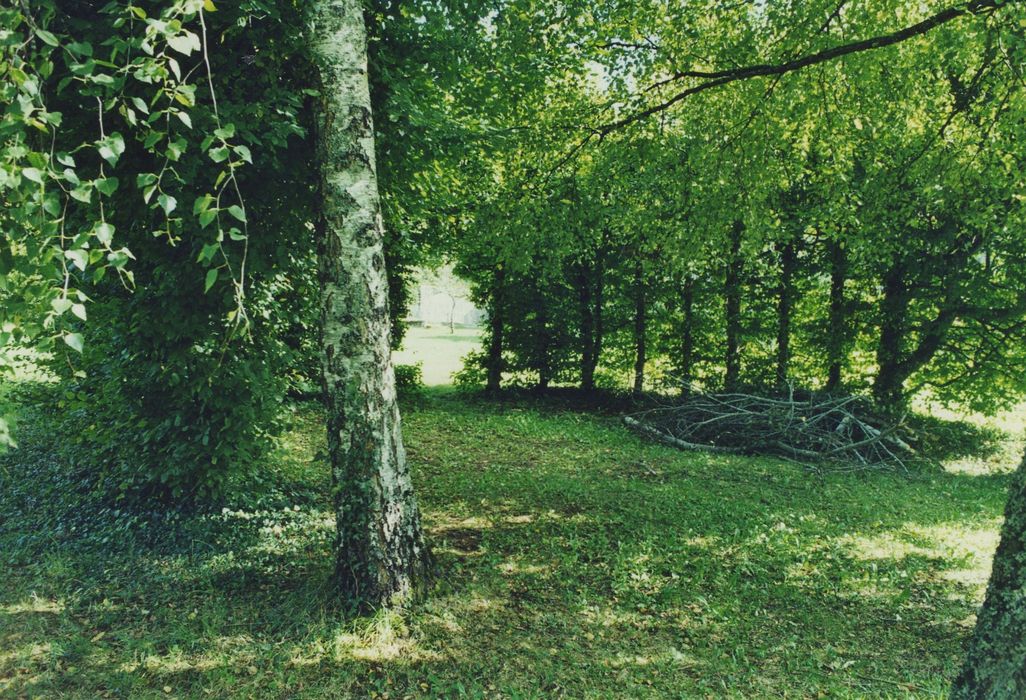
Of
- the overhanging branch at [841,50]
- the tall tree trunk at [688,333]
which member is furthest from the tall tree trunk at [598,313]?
the overhanging branch at [841,50]

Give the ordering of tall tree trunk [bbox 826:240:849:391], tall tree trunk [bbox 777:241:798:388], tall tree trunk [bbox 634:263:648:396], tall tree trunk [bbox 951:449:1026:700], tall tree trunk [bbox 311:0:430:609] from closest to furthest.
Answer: tall tree trunk [bbox 951:449:1026:700]
tall tree trunk [bbox 311:0:430:609]
tall tree trunk [bbox 826:240:849:391]
tall tree trunk [bbox 777:241:798:388]
tall tree trunk [bbox 634:263:648:396]

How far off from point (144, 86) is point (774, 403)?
33.5ft

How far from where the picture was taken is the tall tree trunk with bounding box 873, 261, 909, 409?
12344mm

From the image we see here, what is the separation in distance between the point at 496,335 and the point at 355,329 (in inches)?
455

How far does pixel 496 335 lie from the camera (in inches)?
617

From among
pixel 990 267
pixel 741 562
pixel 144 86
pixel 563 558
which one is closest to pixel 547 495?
pixel 563 558

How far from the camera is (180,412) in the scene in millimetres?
5867

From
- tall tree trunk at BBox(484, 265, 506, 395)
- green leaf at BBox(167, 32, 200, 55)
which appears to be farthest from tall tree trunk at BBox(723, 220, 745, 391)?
green leaf at BBox(167, 32, 200, 55)

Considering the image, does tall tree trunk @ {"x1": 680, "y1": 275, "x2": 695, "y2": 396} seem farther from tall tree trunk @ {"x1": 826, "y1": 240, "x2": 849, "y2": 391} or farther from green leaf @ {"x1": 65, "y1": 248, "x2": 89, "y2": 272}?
green leaf @ {"x1": 65, "y1": 248, "x2": 89, "y2": 272}

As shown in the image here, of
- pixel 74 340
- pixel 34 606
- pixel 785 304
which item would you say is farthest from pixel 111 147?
pixel 785 304

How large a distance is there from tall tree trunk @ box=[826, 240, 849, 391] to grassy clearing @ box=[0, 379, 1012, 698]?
538 centimetres

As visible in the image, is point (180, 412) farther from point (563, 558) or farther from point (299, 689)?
point (563, 558)

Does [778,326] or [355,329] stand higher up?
[778,326]

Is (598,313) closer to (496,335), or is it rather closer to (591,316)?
(591,316)
